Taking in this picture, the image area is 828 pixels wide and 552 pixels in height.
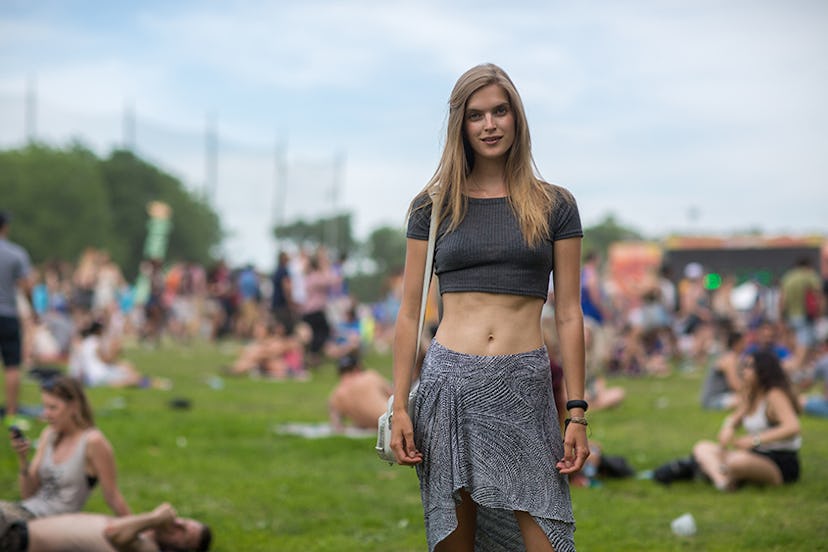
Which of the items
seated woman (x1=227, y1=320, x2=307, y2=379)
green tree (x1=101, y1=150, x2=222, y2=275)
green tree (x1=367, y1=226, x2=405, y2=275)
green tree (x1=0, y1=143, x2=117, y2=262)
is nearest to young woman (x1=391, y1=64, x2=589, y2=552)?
seated woman (x1=227, y1=320, x2=307, y2=379)

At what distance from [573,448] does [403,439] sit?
0.60 meters

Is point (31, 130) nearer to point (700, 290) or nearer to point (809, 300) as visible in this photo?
point (700, 290)

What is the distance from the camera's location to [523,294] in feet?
12.4

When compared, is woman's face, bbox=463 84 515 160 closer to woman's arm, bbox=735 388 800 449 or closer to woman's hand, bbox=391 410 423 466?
woman's hand, bbox=391 410 423 466

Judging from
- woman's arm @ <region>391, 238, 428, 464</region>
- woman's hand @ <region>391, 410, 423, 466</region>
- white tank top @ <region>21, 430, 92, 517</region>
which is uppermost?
woman's arm @ <region>391, 238, 428, 464</region>

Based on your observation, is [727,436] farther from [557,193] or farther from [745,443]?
[557,193]

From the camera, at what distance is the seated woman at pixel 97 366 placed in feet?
51.3

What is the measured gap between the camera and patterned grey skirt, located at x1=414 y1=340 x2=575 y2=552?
145 inches

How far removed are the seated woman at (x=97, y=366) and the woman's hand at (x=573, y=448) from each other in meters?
12.8

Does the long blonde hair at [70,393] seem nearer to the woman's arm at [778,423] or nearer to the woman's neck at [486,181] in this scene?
the woman's neck at [486,181]

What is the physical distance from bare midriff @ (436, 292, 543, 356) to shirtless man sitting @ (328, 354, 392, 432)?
728 centimetres

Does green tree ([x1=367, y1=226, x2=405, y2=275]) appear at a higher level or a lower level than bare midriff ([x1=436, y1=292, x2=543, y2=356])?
lower

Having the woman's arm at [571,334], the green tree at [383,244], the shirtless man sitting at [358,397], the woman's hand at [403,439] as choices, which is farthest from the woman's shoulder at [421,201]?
the green tree at [383,244]

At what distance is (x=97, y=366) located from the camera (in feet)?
51.6
